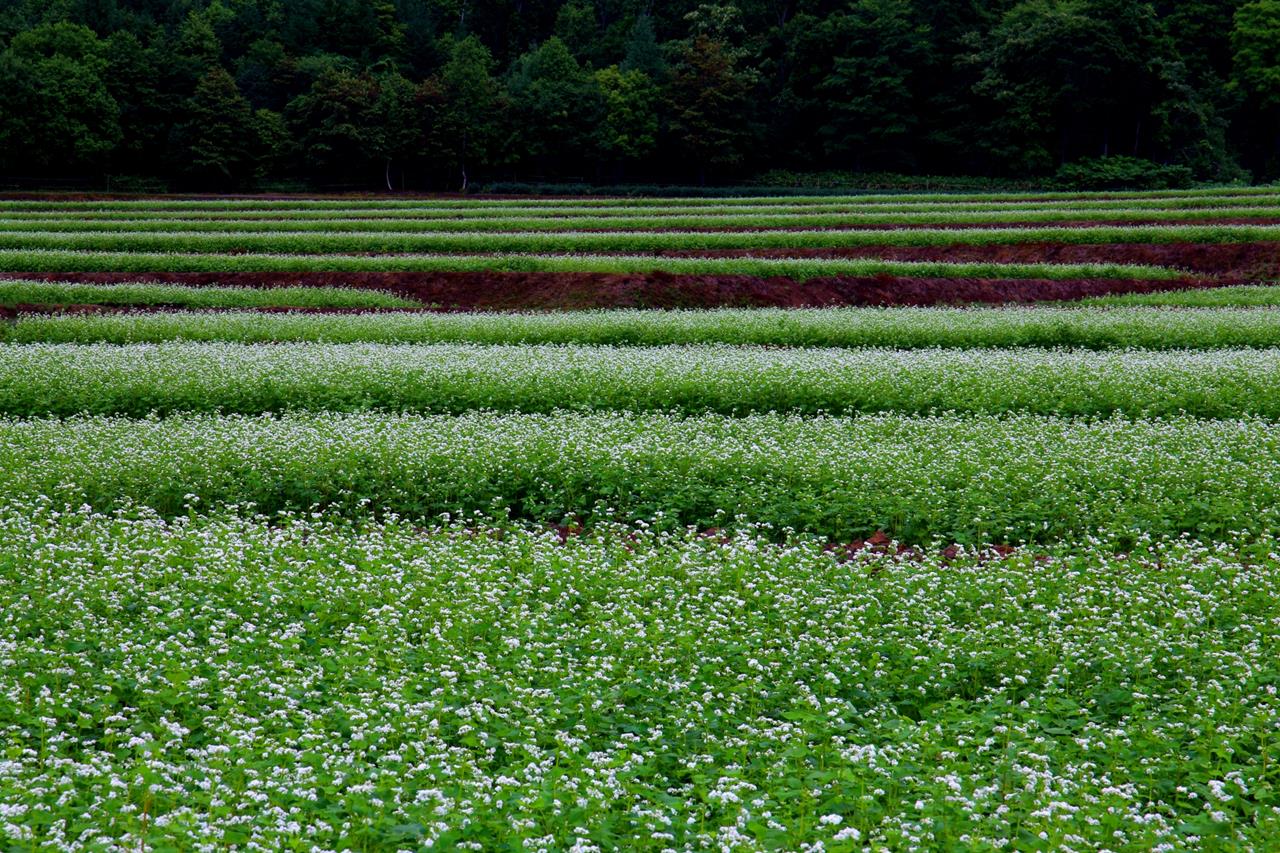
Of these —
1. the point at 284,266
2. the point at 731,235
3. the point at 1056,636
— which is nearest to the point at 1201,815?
the point at 1056,636

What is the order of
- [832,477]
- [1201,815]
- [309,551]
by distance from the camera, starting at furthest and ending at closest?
[832,477] < [309,551] < [1201,815]

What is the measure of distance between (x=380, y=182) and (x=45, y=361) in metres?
63.7

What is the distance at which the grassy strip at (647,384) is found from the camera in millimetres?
17812

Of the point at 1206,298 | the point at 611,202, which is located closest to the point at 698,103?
the point at 611,202

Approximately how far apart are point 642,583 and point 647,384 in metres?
9.13

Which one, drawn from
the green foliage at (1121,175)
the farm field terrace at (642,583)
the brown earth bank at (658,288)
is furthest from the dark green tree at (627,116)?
the farm field terrace at (642,583)

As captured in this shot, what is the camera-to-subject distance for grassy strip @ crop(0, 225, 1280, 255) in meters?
40.3

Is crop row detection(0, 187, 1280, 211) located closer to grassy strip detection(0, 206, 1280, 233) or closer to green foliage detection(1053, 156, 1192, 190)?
green foliage detection(1053, 156, 1192, 190)

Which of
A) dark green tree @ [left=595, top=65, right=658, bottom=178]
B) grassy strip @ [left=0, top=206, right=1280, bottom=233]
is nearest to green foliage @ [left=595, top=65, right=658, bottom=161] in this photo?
dark green tree @ [left=595, top=65, right=658, bottom=178]

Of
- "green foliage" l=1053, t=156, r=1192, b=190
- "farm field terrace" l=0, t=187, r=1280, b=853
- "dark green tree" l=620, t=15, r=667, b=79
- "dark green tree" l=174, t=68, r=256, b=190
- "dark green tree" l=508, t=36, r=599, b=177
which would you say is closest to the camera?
"farm field terrace" l=0, t=187, r=1280, b=853

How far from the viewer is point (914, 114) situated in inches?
3216

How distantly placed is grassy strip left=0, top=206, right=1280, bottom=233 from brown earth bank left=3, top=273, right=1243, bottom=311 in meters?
10.3

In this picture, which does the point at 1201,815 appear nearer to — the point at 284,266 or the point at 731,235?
the point at 284,266

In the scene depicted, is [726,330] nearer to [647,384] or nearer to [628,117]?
[647,384]
